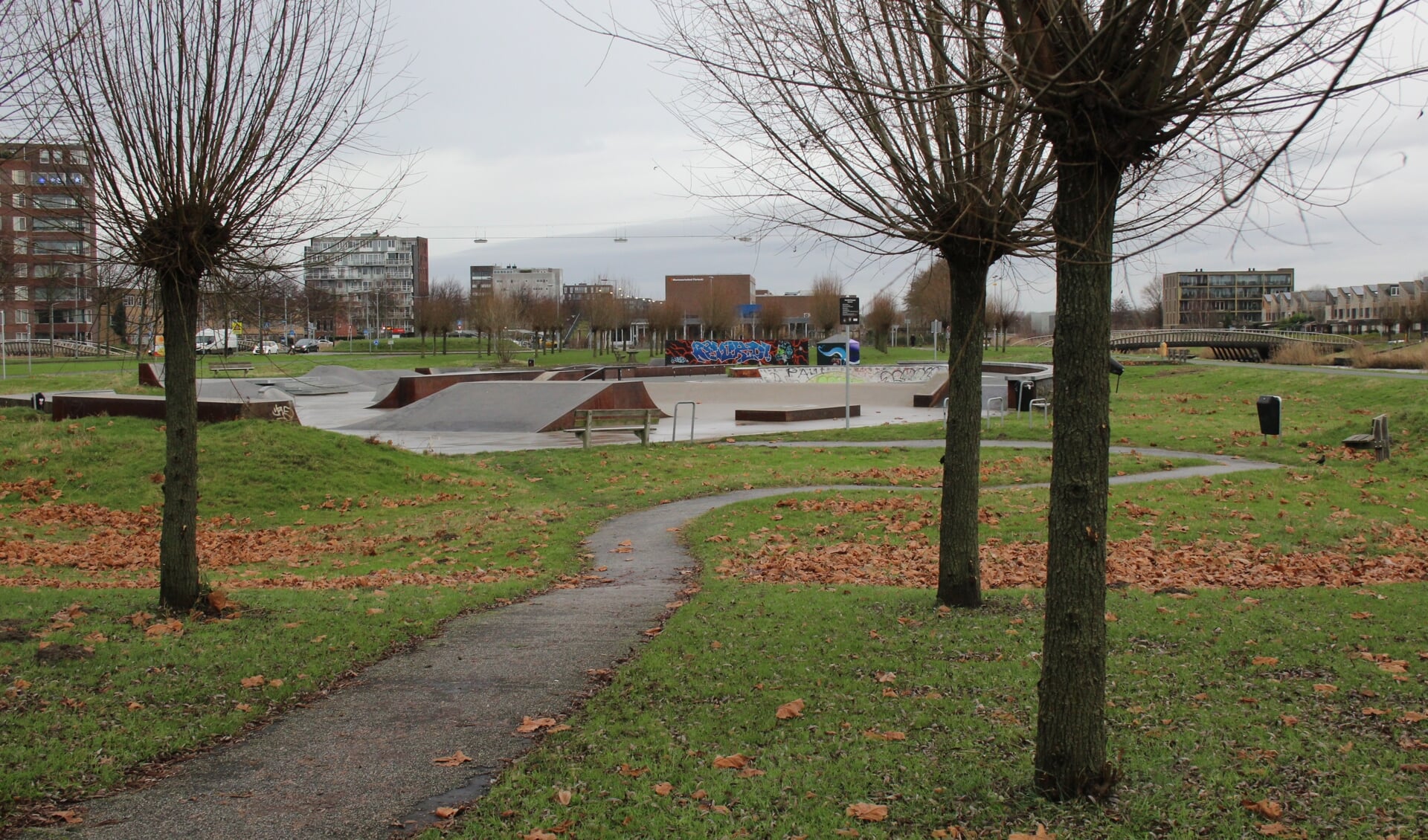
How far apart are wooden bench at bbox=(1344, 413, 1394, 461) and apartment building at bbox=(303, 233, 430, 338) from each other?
84717 millimetres

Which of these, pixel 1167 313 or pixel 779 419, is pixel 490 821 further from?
pixel 1167 313

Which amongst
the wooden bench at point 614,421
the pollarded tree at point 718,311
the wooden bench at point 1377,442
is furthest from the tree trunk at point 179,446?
the pollarded tree at point 718,311

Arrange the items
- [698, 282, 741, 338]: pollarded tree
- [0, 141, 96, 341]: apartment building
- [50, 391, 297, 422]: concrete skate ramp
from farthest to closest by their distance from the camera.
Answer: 1. [698, 282, 741, 338]: pollarded tree
2. [50, 391, 297, 422]: concrete skate ramp
3. [0, 141, 96, 341]: apartment building

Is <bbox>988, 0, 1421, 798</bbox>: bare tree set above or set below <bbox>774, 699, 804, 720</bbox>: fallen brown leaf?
above

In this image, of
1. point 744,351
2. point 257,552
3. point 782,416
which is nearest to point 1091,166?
point 257,552

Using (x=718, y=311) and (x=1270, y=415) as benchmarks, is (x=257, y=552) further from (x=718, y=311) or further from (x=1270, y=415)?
(x=718, y=311)

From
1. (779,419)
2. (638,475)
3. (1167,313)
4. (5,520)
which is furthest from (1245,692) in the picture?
(1167,313)

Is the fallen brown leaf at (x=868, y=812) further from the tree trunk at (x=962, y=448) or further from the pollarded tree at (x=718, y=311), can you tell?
the pollarded tree at (x=718, y=311)

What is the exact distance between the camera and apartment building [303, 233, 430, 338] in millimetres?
123250

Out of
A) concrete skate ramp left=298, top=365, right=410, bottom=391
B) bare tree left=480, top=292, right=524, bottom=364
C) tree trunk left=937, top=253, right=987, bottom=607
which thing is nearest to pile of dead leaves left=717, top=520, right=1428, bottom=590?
tree trunk left=937, top=253, right=987, bottom=607

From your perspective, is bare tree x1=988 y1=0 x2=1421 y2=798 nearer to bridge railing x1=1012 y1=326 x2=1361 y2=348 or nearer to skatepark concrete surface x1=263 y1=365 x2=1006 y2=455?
skatepark concrete surface x1=263 y1=365 x2=1006 y2=455

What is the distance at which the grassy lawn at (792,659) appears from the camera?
14.3ft

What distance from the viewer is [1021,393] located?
29547mm

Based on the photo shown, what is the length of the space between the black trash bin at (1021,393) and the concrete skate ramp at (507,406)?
414 inches
